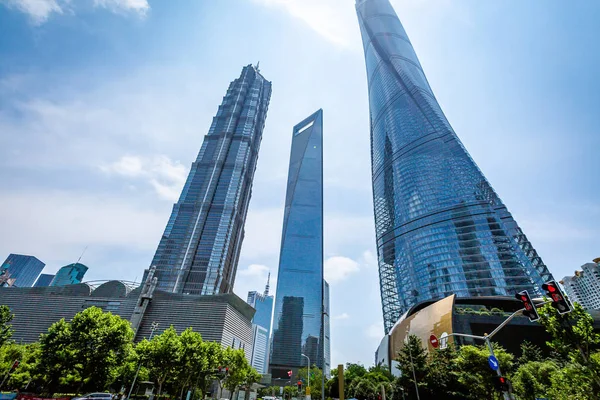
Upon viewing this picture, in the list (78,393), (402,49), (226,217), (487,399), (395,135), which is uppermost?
(402,49)

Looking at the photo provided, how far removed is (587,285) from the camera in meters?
166

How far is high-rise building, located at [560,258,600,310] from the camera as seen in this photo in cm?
15925

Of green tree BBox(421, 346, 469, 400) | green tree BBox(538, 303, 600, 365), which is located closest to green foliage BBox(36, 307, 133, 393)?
green tree BBox(421, 346, 469, 400)

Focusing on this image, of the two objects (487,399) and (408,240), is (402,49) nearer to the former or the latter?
(408,240)

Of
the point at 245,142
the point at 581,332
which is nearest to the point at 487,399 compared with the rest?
the point at 581,332

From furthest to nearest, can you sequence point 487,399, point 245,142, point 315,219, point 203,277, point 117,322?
point 315,219
point 245,142
point 203,277
point 117,322
point 487,399

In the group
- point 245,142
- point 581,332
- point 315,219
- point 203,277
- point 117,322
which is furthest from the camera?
point 315,219

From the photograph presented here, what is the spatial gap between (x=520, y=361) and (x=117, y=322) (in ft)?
191

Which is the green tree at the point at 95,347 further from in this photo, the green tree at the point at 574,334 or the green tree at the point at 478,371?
the green tree at the point at 574,334

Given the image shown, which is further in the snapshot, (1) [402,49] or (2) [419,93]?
(1) [402,49]

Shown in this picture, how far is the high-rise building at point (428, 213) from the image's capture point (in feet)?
308

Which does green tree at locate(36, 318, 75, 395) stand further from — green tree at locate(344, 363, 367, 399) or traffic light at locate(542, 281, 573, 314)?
green tree at locate(344, 363, 367, 399)

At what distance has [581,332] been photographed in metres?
17.2

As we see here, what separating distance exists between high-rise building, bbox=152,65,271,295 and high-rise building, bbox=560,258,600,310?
197005 millimetres
